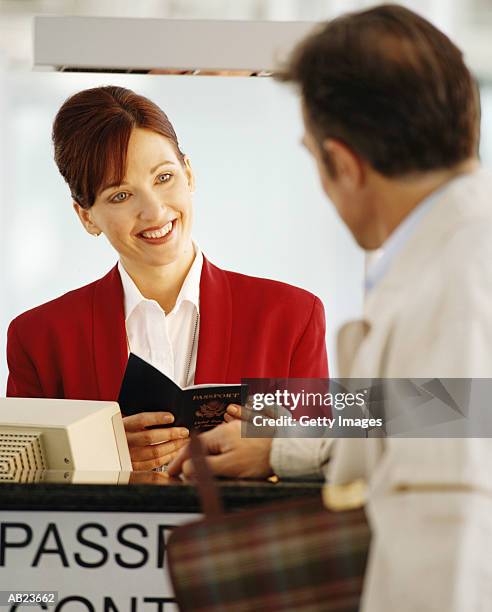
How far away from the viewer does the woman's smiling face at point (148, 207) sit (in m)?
3.39

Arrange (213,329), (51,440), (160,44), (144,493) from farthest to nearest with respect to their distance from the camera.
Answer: (213,329)
(160,44)
(51,440)
(144,493)

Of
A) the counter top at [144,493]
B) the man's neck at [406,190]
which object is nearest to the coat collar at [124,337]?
the counter top at [144,493]

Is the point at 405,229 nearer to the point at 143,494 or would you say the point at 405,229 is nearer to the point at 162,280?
the point at 143,494

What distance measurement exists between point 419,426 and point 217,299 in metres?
2.32

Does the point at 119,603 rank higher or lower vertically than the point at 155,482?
lower

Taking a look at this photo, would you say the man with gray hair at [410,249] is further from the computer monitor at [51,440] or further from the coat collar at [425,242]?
the computer monitor at [51,440]

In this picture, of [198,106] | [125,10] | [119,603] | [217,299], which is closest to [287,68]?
[119,603]

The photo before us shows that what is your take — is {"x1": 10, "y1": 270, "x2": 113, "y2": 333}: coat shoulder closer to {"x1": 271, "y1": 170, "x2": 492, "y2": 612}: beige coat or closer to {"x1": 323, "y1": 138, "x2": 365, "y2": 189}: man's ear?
{"x1": 323, "y1": 138, "x2": 365, "y2": 189}: man's ear

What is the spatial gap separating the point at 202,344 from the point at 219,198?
0.65 metres

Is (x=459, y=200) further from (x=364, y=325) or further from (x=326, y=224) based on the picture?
(x=326, y=224)

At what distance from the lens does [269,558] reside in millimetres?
1482

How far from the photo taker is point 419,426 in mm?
1278

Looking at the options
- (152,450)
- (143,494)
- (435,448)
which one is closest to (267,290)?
(152,450)

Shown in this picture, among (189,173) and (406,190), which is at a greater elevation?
(189,173)
